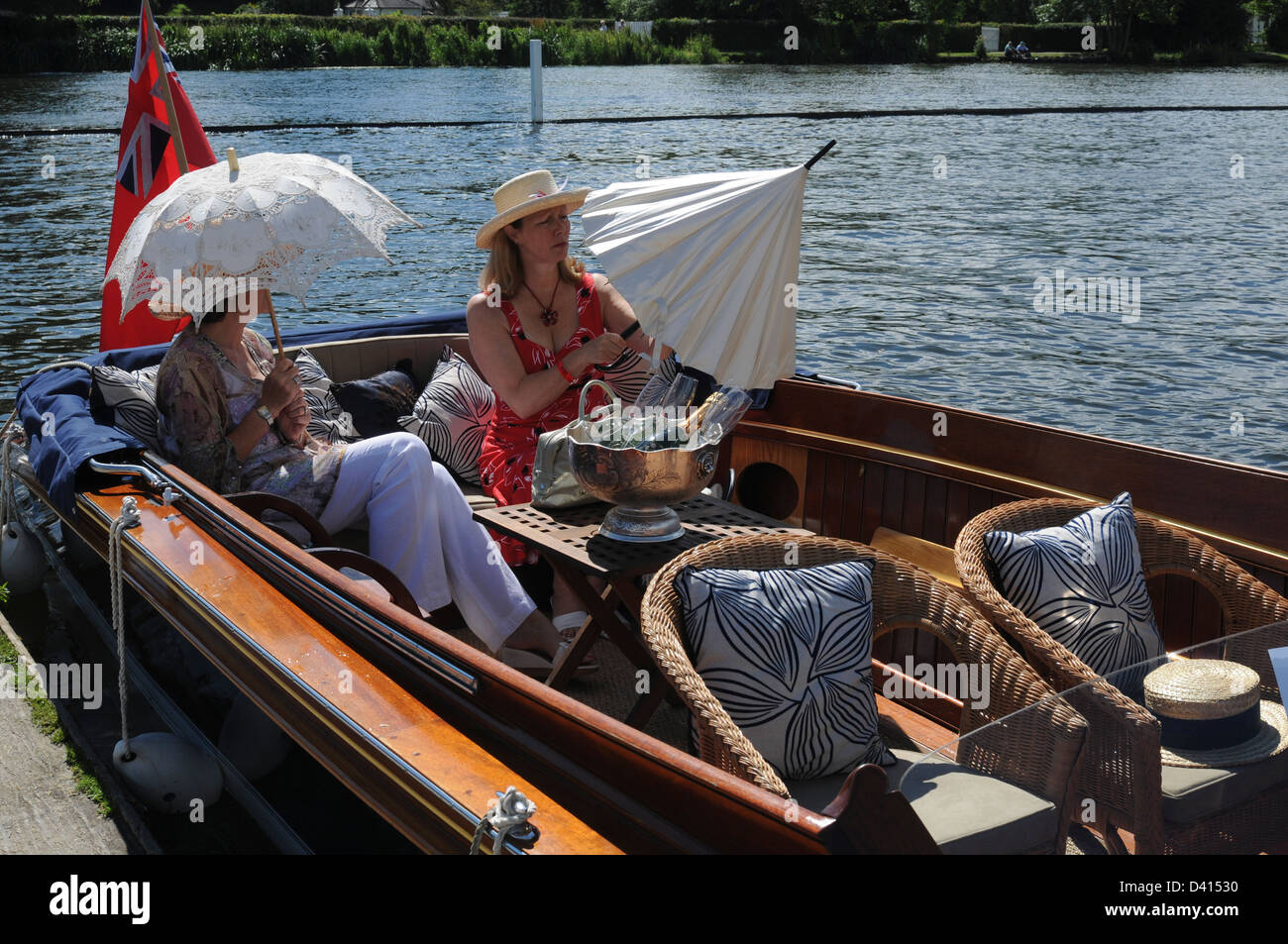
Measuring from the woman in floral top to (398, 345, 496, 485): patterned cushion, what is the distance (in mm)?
791

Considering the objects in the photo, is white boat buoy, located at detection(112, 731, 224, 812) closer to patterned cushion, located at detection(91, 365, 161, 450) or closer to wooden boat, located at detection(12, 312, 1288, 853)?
wooden boat, located at detection(12, 312, 1288, 853)

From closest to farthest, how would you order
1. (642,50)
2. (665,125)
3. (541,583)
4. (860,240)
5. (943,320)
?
(541,583) → (943,320) → (860,240) → (665,125) → (642,50)

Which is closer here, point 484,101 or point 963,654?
point 963,654

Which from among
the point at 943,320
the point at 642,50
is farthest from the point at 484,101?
the point at 943,320

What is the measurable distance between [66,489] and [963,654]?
226cm

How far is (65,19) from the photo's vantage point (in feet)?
127

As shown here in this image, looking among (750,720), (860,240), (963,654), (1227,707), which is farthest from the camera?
(860,240)

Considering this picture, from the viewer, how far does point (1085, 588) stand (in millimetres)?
2396

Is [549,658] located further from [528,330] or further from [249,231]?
[249,231]

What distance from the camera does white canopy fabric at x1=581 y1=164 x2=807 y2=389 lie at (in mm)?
2904

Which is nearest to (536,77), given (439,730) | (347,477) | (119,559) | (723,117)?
(723,117)

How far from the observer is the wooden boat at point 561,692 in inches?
70.6
